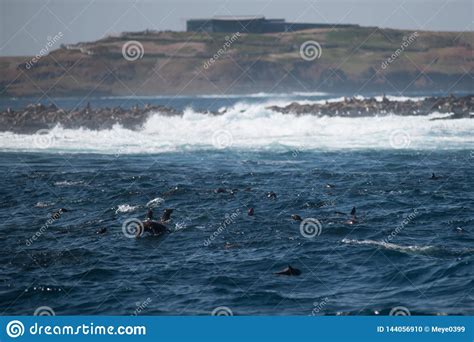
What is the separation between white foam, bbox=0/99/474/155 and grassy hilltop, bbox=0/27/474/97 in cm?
9707

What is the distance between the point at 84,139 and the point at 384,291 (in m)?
39.1

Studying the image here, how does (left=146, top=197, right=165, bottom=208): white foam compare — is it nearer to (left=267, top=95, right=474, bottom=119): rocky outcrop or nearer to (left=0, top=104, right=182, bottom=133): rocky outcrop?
(left=0, top=104, right=182, bottom=133): rocky outcrop

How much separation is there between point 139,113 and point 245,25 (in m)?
118

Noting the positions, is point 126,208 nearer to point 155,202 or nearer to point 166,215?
point 155,202

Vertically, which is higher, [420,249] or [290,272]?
[420,249]

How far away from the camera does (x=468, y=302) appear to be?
1739 cm

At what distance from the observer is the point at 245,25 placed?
183375mm

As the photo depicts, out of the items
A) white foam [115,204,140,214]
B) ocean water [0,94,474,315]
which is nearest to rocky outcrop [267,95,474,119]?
ocean water [0,94,474,315]

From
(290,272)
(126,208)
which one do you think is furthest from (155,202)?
(290,272)

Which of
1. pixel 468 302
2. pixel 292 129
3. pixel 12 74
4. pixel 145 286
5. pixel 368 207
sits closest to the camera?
pixel 468 302

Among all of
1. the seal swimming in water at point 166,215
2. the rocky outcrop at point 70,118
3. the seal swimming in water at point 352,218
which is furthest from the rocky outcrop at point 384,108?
the seal swimming in water at point 166,215

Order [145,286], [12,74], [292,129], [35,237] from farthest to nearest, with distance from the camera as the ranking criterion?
[12,74]
[292,129]
[35,237]
[145,286]

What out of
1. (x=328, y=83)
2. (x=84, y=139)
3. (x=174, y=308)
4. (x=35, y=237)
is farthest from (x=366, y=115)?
(x=328, y=83)

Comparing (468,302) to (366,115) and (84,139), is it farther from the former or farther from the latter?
(366,115)
